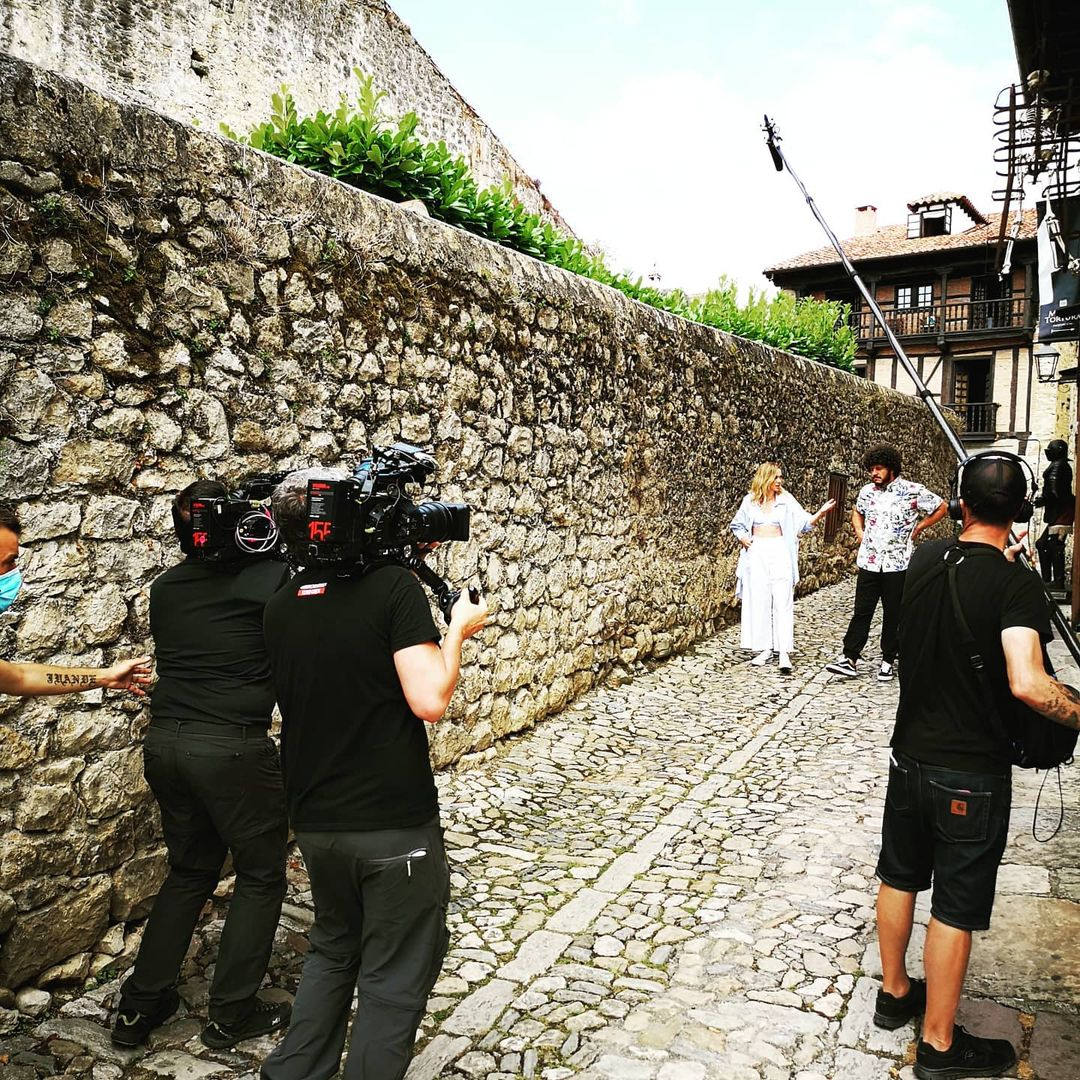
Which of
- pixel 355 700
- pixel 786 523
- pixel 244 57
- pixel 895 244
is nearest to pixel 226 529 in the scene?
pixel 355 700

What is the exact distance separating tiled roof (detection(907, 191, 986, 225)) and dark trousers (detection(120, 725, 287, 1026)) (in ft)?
116

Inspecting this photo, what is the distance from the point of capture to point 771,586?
7887 millimetres

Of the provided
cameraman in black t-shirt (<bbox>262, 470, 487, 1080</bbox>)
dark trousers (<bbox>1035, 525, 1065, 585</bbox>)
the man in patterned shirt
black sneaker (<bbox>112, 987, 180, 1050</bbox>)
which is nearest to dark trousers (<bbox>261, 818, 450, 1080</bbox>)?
cameraman in black t-shirt (<bbox>262, 470, 487, 1080</bbox>)

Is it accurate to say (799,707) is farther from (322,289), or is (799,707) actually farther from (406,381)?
(322,289)

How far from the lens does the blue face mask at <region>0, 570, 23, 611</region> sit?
286cm

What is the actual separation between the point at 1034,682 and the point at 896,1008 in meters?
1.16

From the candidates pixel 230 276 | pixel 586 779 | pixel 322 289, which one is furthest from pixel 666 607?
pixel 230 276

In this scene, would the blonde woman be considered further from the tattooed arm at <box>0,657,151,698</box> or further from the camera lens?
the tattooed arm at <box>0,657,151,698</box>

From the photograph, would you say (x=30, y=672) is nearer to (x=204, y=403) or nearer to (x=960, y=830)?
(x=204, y=403)

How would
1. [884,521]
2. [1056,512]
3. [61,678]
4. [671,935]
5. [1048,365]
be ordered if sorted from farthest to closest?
[1048,365], [1056,512], [884,521], [671,935], [61,678]

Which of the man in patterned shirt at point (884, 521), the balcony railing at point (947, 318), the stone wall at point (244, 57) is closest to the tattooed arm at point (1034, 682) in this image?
the man in patterned shirt at point (884, 521)

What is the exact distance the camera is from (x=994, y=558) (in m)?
2.75

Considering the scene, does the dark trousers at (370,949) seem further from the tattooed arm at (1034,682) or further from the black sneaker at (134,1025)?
the tattooed arm at (1034,682)

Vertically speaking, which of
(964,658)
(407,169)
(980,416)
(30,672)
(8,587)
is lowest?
(30,672)
